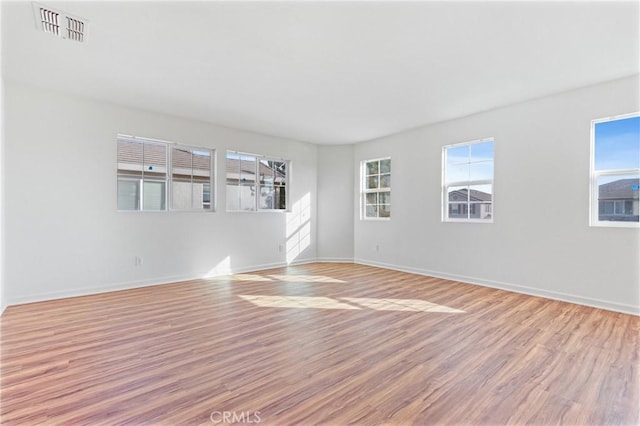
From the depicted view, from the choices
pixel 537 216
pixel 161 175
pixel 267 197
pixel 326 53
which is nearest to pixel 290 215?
pixel 267 197

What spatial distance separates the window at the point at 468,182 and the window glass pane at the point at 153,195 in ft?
15.6

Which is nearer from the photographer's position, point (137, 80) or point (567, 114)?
point (137, 80)

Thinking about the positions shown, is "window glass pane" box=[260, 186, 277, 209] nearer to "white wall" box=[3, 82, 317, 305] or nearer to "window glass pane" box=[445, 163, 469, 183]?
"white wall" box=[3, 82, 317, 305]

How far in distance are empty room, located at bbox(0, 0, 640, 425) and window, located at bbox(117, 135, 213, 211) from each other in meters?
0.04

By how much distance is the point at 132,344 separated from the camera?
2510 millimetres

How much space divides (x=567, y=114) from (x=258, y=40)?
3.89 metres

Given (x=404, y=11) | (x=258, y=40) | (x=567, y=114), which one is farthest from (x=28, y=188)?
(x=567, y=114)

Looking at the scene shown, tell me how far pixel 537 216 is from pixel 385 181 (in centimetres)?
282

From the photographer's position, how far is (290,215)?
635cm

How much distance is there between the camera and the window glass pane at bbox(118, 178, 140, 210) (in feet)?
14.4

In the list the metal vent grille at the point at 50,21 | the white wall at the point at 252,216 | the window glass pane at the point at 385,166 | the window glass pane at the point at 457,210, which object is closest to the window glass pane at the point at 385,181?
the window glass pane at the point at 385,166

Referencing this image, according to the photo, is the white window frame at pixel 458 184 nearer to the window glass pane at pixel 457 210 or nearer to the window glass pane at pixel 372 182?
the window glass pane at pixel 457 210

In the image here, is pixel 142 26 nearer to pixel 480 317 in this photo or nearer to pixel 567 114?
pixel 480 317

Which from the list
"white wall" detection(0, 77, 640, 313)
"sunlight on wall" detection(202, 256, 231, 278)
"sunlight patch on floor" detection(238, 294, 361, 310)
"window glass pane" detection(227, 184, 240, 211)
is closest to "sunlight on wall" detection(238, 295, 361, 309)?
"sunlight patch on floor" detection(238, 294, 361, 310)
